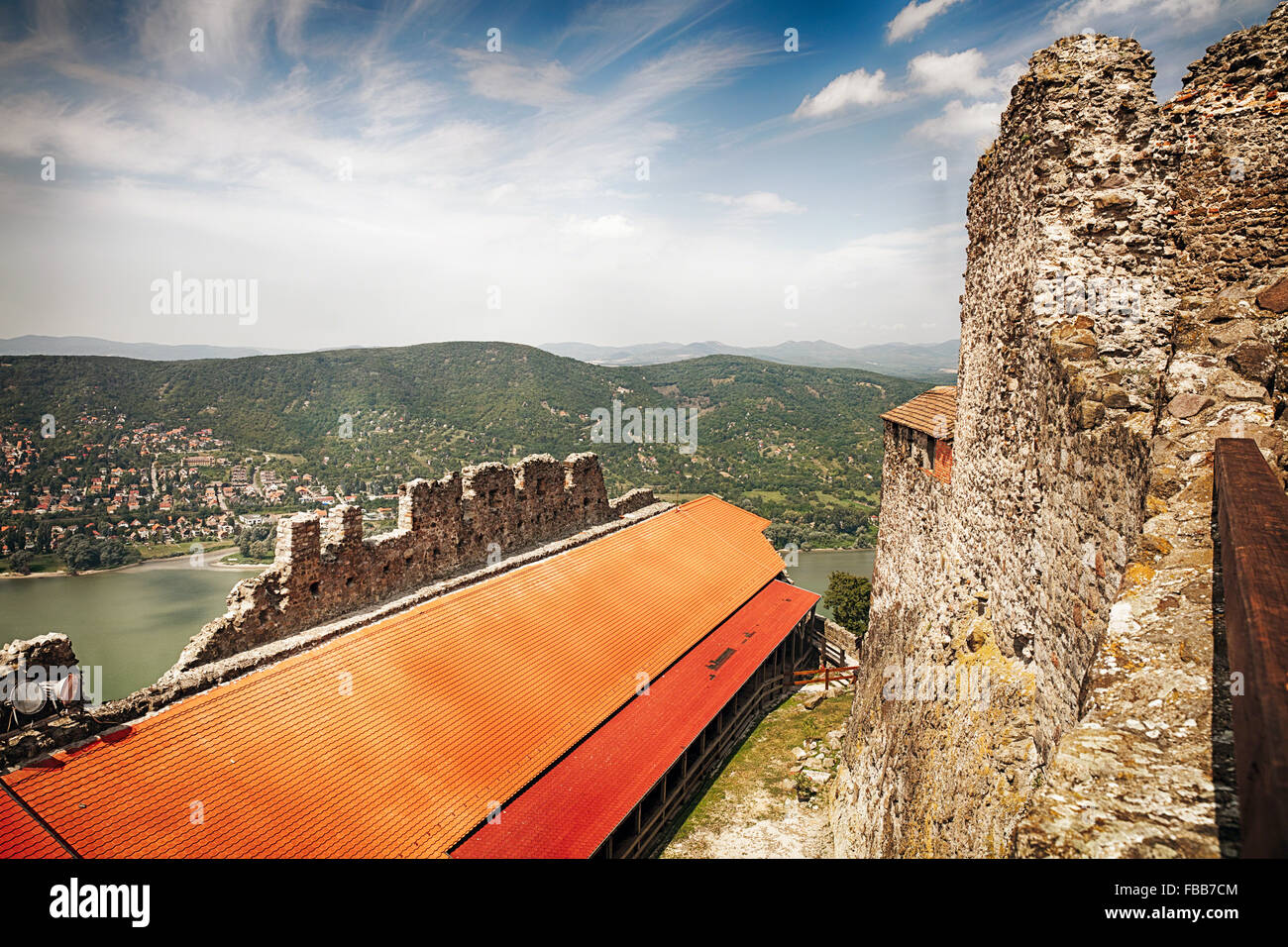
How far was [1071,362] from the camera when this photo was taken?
3471 mm

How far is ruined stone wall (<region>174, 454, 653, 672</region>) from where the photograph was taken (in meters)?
8.03

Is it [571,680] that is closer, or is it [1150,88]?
[1150,88]

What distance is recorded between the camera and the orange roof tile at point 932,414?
791cm

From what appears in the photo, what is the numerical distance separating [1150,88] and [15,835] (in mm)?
9428

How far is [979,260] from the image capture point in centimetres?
489

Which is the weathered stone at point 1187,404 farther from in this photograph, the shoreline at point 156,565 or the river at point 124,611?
the shoreline at point 156,565

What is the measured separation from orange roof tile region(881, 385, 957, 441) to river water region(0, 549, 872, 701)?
76.9 ft

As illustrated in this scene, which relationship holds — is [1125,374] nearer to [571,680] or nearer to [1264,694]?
[1264,694]

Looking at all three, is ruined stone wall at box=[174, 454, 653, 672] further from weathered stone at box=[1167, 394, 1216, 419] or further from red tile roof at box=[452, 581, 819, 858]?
weathered stone at box=[1167, 394, 1216, 419]

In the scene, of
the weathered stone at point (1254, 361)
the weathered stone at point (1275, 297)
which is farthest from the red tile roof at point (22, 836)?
the weathered stone at point (1275, 297)

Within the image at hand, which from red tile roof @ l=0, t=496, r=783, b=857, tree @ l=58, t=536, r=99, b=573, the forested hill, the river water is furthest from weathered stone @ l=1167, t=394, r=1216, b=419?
tree @ l=58, t=536, r=99, b=573

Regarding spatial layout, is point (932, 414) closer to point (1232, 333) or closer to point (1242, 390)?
point (1232, 333)
